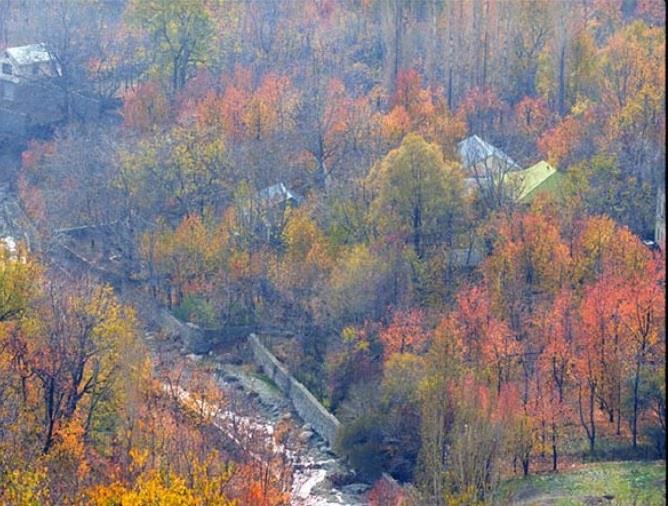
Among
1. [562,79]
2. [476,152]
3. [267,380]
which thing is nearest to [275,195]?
[476,152]

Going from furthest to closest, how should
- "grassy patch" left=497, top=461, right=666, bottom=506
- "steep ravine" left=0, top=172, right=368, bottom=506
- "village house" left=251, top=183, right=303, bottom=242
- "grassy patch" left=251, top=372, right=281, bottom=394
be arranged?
"village house" left=251, top=183, right=303, bottom=242
"grassy patch" left=251, top=372, right=281, bottom=394
"steep ravine" left=0, top=172, right=368, bottom=506
"grassy patch" left=497, top=461, right=666, bottom=506

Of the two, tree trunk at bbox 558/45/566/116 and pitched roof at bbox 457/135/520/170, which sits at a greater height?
tree trunk at bbox 558/45/566/116

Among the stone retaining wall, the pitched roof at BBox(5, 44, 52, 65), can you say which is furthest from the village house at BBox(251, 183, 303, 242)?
the pitched roof at BBox(5, 44, 52, 65)

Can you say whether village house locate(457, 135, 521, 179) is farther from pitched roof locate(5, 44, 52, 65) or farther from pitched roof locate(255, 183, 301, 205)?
pitched roof locate(5, 44, 52, 65)

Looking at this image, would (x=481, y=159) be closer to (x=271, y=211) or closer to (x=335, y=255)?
(x=271, y=211)

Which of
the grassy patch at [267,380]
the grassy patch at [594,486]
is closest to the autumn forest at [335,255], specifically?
the grassy patch at [594,486]

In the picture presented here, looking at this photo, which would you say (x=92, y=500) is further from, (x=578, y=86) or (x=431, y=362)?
(x=578, y=86)

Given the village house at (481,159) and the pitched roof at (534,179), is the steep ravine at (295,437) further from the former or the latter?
the pitched roof at (534,179)
